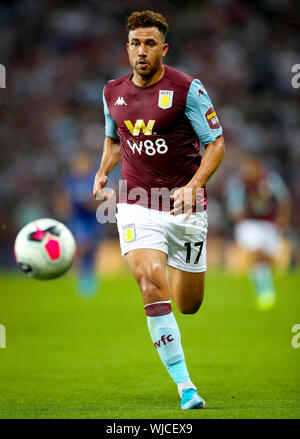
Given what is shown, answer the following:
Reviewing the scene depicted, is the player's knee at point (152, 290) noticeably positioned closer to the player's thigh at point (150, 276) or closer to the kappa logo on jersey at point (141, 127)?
the player's thigh at point (150, 276)

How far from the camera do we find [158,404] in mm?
5363

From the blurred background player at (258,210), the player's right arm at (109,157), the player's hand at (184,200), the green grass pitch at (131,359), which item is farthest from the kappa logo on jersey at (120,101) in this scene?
the blurred background player at (258,210)

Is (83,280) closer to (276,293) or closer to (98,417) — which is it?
(276,293)

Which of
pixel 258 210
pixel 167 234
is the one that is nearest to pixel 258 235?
pixel 258 210

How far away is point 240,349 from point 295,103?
1314 centimetres

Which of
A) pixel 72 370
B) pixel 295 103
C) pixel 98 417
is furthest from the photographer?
pixel 295 103


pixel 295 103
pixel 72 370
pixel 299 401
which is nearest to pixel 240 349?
pixel 72 370

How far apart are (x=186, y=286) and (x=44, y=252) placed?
110 cm

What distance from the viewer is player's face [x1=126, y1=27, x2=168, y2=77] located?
5.50 metres

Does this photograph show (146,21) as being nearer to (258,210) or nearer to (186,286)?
(186,286)

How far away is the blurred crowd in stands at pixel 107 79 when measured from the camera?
18.8 meters

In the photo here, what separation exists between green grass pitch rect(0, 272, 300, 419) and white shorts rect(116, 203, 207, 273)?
1.03 metres

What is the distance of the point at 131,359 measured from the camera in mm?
7609

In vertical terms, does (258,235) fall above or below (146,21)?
below
